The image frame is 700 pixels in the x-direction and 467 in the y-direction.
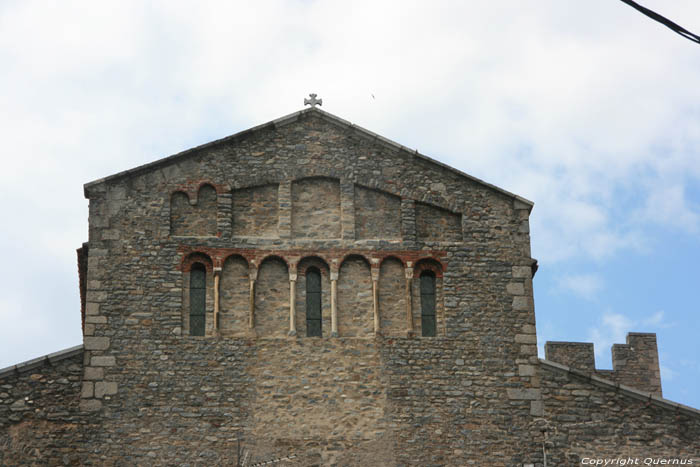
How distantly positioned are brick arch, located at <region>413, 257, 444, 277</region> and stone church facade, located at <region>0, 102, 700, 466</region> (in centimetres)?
3

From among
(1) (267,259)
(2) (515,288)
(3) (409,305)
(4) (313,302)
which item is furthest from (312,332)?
(2) (515,288)

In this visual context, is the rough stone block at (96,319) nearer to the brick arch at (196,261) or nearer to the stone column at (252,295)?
the brick arch at (196,261)

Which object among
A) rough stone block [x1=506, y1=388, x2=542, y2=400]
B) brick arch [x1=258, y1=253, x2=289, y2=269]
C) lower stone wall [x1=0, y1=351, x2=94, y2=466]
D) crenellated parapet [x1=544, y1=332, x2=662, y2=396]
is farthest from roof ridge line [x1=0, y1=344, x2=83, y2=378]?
crenellated parapet [x1=544, y1=332, x2=662, y2=396]

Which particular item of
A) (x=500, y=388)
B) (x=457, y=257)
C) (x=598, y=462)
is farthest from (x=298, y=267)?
(x=598, y=462)

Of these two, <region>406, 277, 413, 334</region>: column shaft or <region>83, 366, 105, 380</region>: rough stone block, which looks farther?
<region>406, 277, 413, 334</region>: column shaft

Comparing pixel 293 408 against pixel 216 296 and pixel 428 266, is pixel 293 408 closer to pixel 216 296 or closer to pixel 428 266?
pixel 216 296

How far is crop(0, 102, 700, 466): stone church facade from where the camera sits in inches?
799

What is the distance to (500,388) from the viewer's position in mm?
21047

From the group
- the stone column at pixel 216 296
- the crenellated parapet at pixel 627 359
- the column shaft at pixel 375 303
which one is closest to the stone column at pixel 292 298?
the stone column at pixel 216 296

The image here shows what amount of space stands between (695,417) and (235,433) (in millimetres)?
8275

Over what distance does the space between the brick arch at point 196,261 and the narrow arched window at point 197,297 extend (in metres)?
0.08

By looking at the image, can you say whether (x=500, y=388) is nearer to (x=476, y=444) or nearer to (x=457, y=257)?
(x=476, y=444)

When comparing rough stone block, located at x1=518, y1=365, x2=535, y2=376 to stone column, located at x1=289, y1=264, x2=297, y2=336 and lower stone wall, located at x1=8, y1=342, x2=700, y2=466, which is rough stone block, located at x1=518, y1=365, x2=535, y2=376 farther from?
stone column, located at x1=289, y1=264, x2=297, y2=336

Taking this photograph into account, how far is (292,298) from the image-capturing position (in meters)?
21.4
